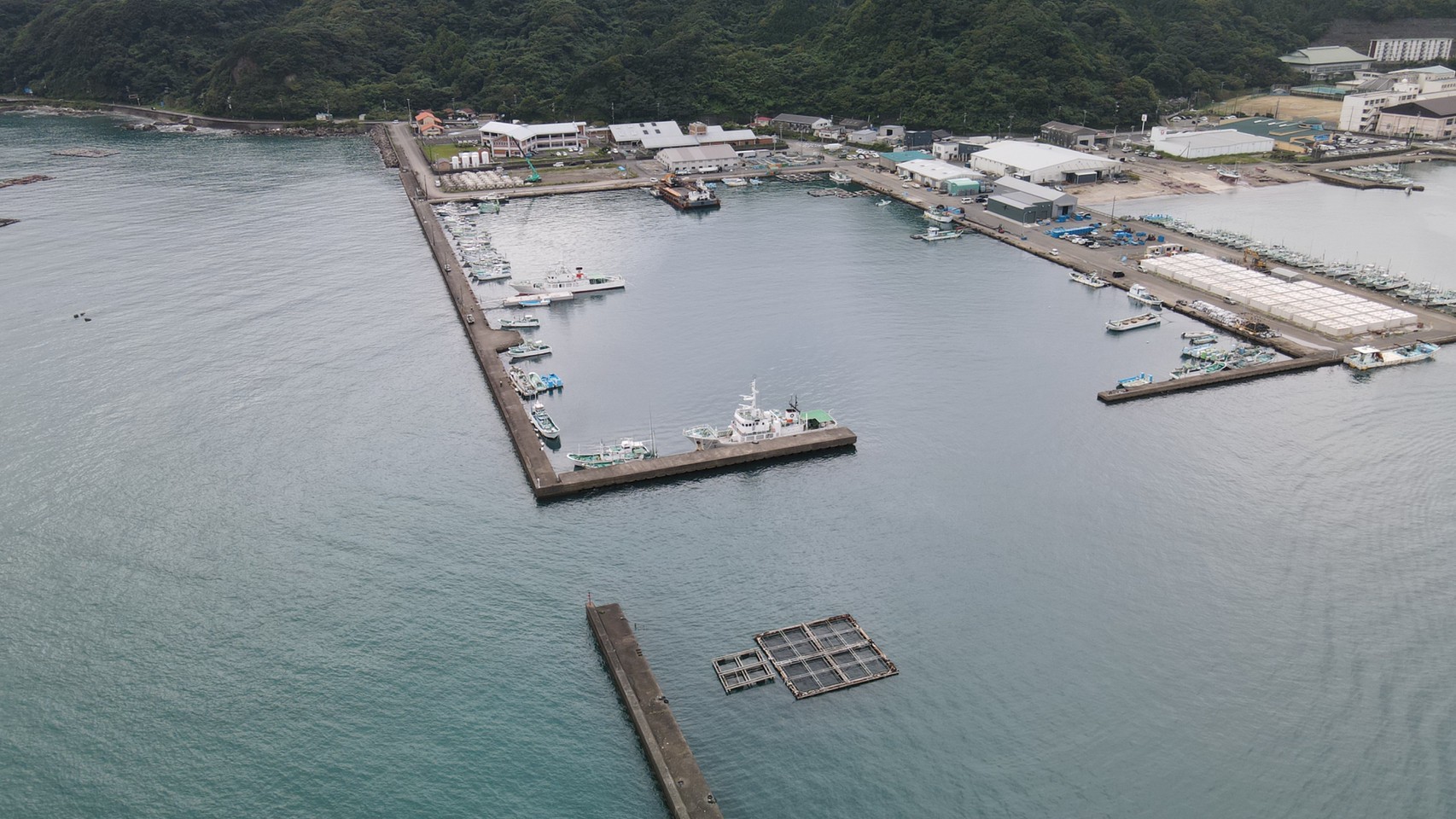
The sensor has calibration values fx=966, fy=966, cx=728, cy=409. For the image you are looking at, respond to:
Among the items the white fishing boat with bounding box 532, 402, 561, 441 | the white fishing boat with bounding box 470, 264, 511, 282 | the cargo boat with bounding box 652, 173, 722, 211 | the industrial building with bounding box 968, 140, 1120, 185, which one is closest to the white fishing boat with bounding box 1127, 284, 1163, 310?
the industrial building with bounding box 968, 140, 1120, 185

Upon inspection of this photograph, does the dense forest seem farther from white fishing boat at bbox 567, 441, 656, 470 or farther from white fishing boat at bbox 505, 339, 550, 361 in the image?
white fishing boat at bbox 567, 441, 656, 470

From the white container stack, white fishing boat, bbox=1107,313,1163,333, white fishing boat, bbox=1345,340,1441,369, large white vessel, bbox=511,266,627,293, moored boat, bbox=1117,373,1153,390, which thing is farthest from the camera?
large white vessel, bbox=511,266,627,293

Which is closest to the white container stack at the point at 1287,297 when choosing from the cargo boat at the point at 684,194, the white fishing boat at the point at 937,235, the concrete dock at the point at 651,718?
the white fishing boat at the point at 937,235

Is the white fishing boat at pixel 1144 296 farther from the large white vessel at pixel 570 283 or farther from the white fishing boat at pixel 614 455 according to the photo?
the white fishing boat at pixel 614 455

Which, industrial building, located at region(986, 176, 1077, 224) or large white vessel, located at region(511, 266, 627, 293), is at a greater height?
industrial building, located at region(986, 176, 1077, 224)

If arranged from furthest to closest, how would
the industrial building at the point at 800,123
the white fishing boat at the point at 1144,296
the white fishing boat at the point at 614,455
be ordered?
1. the industrial building at the point at 800,123
2. the white fishing boat at the point at 1144,296
3. the white fishing boat at the point at 614,455

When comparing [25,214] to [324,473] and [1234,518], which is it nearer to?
[324,473]

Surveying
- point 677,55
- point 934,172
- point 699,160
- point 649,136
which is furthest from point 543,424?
point 677,55
